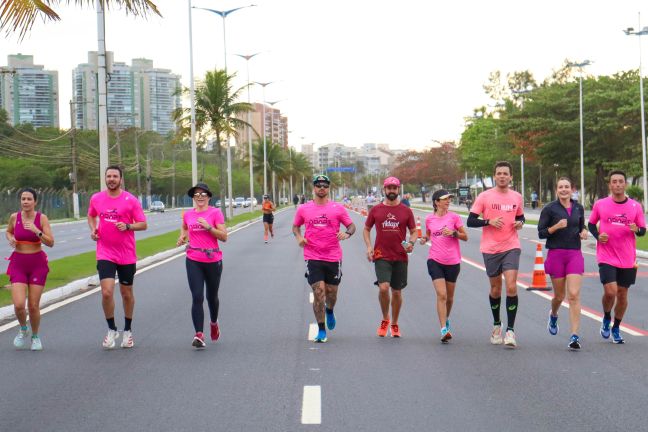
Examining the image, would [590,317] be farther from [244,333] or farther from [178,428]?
[178,428]

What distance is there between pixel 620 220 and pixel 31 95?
319 ft

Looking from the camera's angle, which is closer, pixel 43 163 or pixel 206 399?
pixel 206 399

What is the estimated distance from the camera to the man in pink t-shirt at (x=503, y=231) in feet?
30.3

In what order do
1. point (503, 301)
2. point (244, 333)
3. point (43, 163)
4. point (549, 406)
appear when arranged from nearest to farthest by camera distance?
point (549, 406), point (244, 333), point (503, 301), point (43, 163)

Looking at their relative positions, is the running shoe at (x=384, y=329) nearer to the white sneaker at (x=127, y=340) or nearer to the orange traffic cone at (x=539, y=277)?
the white sneaker at (x=127, y=340)

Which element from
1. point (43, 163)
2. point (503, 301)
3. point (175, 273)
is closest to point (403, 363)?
point (503, 301)

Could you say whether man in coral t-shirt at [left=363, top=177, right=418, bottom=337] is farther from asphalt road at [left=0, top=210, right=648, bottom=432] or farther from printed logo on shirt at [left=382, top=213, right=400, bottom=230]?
asphalt road at [left=0, top=210, right=648, bottom=432]

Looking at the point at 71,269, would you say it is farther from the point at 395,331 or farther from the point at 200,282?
the point at 395,331

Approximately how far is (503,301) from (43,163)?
83996mm

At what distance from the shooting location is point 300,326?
36.1ft

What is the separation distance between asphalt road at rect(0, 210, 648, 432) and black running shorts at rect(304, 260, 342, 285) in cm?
68

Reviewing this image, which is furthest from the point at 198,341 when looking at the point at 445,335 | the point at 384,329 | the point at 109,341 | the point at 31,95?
the point at 31,95

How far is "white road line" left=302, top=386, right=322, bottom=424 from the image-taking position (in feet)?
20.6

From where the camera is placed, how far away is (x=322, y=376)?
7.81 metres
